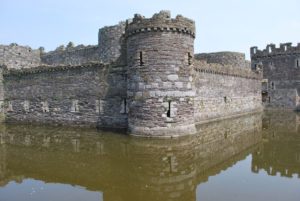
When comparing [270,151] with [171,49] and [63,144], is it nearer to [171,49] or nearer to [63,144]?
[171,49]

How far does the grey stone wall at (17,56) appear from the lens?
24.6 meters

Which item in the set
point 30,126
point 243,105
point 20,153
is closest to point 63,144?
point 20,153

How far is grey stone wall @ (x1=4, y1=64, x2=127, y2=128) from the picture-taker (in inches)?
719

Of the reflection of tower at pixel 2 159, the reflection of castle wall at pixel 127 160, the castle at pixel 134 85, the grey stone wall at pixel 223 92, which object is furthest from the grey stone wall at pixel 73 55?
the reflection of tower at pixel 2 159

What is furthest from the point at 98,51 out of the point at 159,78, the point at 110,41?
the point at 159,78

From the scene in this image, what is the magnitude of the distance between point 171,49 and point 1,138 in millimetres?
9873

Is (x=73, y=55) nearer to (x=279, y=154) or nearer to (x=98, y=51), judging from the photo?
(x=98, y=51)

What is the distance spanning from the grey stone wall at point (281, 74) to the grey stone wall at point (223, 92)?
6.18 meters

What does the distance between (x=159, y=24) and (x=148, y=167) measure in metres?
7.76

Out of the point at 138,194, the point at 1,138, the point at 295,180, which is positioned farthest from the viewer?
the point at 1,138

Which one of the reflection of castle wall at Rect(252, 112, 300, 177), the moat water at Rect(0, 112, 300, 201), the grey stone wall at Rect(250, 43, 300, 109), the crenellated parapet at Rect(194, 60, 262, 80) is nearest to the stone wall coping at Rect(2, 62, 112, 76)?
the moat water at Rect(0, 112, 300, 201)

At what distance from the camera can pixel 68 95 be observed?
65.9ft

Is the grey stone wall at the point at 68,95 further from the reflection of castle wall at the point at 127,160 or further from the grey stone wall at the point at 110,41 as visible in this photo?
the grey stone wall at the point at 110,41

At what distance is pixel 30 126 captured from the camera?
2075 cm
